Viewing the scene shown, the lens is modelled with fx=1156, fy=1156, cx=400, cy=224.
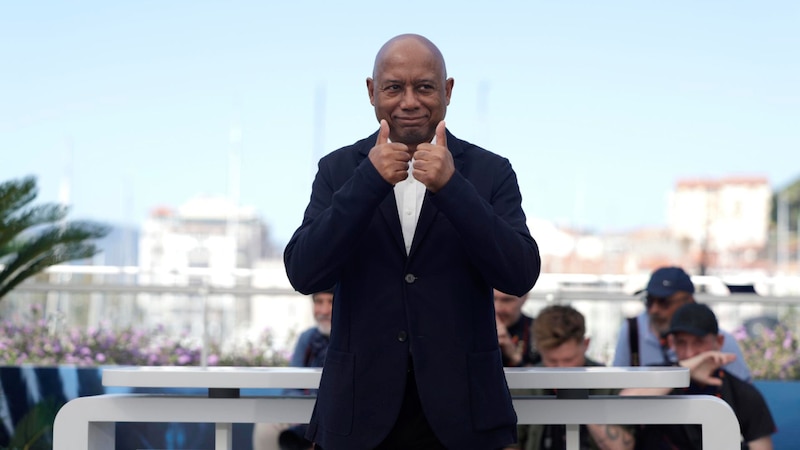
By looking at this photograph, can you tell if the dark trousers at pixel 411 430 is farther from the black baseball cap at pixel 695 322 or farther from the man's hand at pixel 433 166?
the black baseball cap at pixel 695 322

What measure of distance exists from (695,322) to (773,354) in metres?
3.44

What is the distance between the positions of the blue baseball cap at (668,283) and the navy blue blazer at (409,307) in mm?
4344

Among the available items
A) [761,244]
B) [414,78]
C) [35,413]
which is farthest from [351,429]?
[761,244]

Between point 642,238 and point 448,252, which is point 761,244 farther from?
point 448,252

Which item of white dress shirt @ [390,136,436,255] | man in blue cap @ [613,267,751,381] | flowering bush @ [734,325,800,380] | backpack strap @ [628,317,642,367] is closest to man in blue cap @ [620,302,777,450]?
backpack strap @ [628,317,642,367]

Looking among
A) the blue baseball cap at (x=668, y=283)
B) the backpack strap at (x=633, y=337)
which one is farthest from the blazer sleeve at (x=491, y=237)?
the blue baseball cap at (x=668, y=283)

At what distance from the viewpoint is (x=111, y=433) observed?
300 cm

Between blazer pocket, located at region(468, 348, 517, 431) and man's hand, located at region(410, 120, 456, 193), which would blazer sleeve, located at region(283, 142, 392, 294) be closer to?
man's hand, located at region(410, 120, 456, 193)

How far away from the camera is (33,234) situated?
748 centimetres

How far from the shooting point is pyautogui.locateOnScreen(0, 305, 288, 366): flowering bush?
8.37 metres

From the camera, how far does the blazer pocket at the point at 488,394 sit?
2.35 metres

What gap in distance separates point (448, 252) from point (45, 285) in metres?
6.95

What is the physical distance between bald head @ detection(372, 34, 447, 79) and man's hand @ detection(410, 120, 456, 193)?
9.2 inches

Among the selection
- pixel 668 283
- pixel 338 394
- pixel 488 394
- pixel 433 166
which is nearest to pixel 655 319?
pixel 668 283
